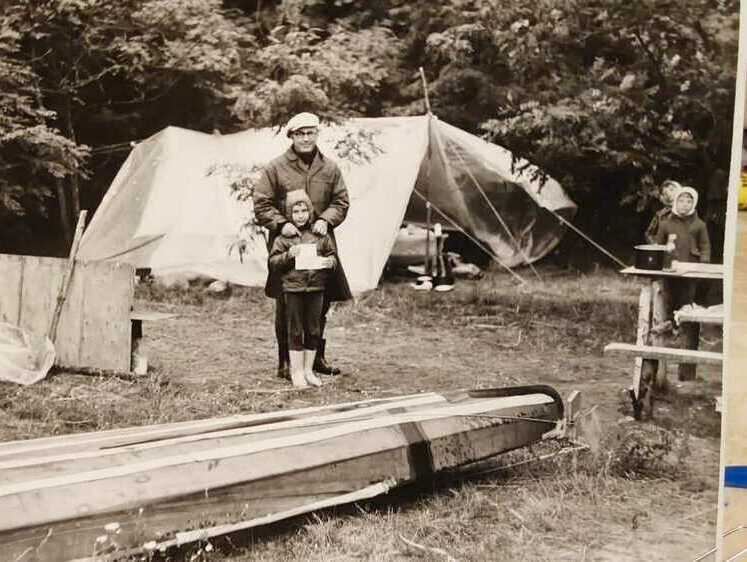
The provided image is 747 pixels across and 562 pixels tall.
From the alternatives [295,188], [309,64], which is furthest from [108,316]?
[309,64]

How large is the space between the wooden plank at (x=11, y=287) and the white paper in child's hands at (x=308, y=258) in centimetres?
67

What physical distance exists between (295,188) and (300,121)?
171mm

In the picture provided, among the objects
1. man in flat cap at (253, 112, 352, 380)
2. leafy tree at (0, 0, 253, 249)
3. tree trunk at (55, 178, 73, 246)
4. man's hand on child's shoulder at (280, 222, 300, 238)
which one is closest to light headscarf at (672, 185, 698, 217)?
man in flat cap at (253, 112, 352, 380)

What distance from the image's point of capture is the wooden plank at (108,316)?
2.33 metres

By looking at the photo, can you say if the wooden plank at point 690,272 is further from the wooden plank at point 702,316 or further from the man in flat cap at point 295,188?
the man in flat cap at point 295,188

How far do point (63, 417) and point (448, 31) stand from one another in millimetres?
1294

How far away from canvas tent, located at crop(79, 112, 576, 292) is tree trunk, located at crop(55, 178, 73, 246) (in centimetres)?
4

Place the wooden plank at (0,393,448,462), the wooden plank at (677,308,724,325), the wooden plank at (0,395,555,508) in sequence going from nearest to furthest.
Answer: the wooden plank at (0,395,555,508) → the wooden plank at (0,393,448,462) → the wooden plank at (677,308,724,325)

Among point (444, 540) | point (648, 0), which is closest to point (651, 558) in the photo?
point (444, 540)

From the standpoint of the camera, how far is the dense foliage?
81.9 inches

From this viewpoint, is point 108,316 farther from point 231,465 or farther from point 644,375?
point 644,375

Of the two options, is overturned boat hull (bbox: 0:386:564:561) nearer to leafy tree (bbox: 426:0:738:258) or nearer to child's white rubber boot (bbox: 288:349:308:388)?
child's white rubber boot (bbox: 288:349:308:388)

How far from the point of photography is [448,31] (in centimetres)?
224

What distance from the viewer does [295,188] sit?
7.47 feet
